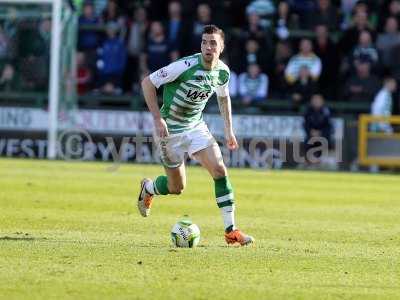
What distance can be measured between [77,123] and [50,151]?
1081 millimetres

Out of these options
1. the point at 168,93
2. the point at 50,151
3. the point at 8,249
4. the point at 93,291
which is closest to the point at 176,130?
the point at 168,93

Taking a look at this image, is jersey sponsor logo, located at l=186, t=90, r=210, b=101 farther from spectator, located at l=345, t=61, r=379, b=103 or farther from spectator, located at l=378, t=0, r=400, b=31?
spectator, located at l=378, t=0, r=400, b=31

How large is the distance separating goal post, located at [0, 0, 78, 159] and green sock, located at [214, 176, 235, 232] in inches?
566

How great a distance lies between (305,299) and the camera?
7582 mm

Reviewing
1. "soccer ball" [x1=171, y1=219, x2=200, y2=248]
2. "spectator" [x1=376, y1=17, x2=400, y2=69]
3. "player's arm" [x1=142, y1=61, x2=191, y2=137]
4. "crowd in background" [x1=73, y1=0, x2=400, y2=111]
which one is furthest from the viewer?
"crowd in background" [x1=73, y1=0, x2=400, y2=111]

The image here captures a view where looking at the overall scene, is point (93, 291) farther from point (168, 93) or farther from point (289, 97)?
point (289, 97)

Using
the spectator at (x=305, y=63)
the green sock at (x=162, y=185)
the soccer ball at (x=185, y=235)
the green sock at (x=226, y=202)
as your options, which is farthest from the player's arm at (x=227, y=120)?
the spectator at (x=305, y=63)

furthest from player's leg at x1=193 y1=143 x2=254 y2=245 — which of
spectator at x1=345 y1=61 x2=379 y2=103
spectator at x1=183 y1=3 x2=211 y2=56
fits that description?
spectator at x1=183 y1=3 x2=211 y2=56

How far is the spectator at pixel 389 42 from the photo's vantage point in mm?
24969

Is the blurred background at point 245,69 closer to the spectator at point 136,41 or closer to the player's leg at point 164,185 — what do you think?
the spectator at point 136,41

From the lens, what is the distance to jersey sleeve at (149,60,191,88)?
10.7 metres

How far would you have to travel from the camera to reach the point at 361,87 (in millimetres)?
25234

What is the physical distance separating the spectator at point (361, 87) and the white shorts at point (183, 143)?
46.6 ft

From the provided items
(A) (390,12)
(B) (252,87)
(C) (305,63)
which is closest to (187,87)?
(C) (305,63)
